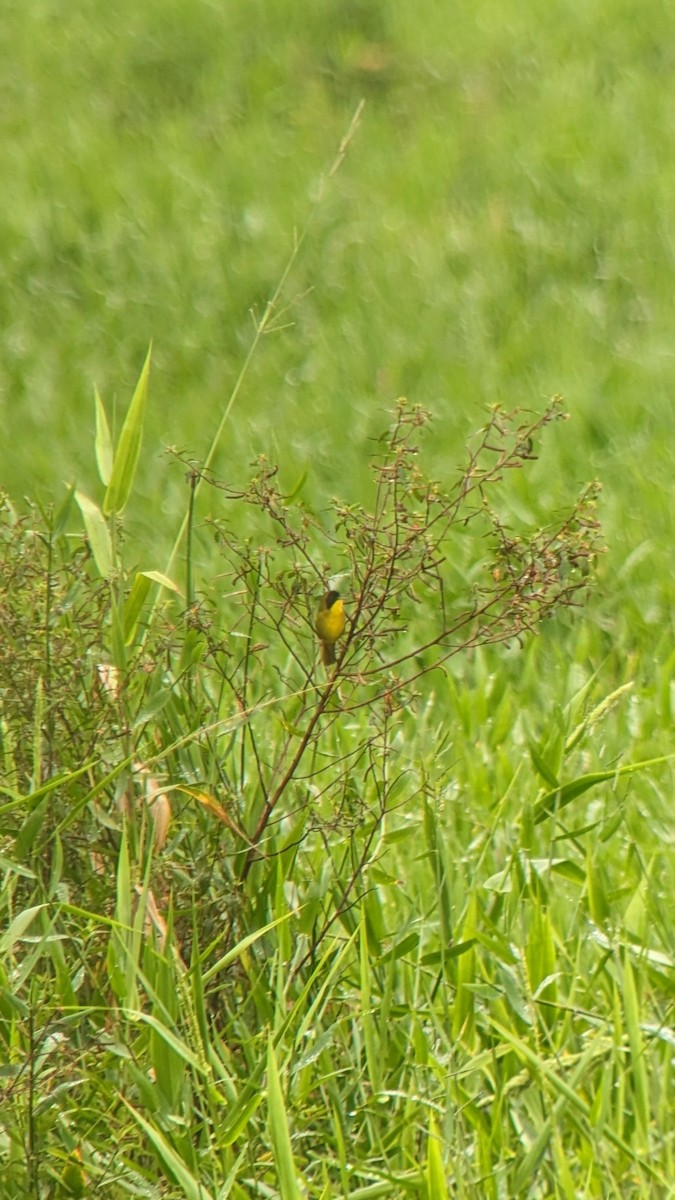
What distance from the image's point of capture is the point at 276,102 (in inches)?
296

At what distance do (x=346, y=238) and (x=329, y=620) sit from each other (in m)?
4.52

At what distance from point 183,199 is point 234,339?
3.46ft

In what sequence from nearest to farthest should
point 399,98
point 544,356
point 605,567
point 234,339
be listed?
point 605,567, point 544,356, point 234,339, point 399,98

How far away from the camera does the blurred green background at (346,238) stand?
16.4 ft

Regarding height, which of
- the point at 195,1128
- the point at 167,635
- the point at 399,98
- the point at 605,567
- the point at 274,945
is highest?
the point at 399,98

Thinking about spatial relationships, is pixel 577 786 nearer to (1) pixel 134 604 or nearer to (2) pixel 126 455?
(1) pixel 134 604

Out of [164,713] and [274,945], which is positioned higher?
[164,713]

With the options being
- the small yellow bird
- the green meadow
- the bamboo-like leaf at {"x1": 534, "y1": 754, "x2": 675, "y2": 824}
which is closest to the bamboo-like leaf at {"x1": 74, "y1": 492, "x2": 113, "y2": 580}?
the green meadow

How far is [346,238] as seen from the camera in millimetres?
6352

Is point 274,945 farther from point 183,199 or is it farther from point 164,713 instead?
point 183,199

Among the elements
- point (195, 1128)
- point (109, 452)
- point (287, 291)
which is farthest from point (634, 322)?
point (195, 1128)

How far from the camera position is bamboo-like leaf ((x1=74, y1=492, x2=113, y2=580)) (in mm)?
2117

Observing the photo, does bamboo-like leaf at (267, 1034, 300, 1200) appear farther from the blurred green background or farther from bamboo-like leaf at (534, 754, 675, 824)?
the blurred green background

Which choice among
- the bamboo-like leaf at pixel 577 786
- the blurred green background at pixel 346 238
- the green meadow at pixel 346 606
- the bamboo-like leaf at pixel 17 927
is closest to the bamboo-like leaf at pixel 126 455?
the green meadow at pixel 346 606
